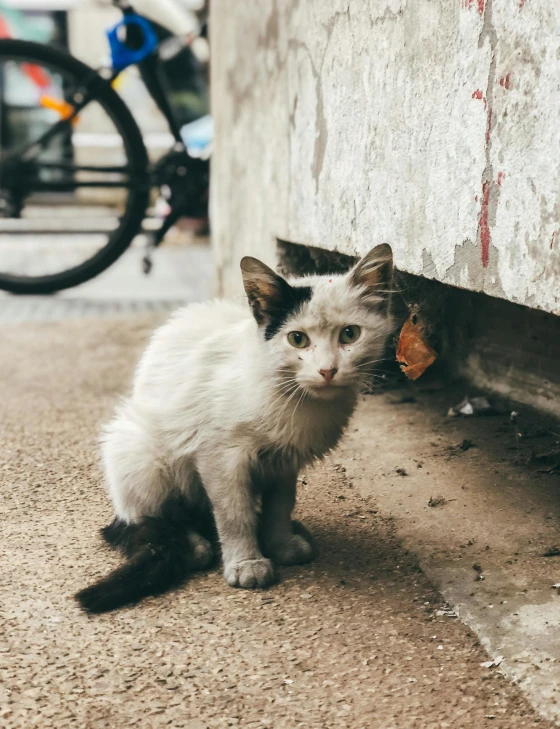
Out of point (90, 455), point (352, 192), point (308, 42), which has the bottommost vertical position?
point (90, 455)

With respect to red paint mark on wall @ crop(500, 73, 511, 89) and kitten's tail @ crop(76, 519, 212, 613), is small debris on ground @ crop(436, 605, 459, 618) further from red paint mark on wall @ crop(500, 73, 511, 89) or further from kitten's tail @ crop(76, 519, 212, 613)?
red paint mark on wall @ crop(500, 73, 511, 89)

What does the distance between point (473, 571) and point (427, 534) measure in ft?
0.80

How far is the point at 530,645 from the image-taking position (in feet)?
5.91

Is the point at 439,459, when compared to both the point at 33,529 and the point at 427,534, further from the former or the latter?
the point at 33,529

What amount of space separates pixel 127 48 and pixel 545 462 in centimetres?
362

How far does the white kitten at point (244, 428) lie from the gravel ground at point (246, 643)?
0.08 meters

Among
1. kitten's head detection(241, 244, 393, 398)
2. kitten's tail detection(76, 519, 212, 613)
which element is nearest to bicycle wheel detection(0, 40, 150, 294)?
kitten's tail detection(76, 519, 212, 613)

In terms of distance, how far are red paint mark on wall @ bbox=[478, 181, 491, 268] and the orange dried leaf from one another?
0.68 m

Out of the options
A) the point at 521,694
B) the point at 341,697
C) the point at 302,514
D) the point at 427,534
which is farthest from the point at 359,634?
the point at 302,514

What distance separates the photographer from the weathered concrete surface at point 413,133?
1.97 m

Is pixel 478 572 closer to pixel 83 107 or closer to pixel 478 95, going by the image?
pixel 478 95

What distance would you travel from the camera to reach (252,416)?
2.11 metres

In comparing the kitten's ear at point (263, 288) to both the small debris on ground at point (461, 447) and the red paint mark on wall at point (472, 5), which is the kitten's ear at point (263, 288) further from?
the small debris on ground at point (461, 447)

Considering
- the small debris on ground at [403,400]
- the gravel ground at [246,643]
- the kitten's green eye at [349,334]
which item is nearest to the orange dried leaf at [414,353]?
the gravel ground at [246,643]
